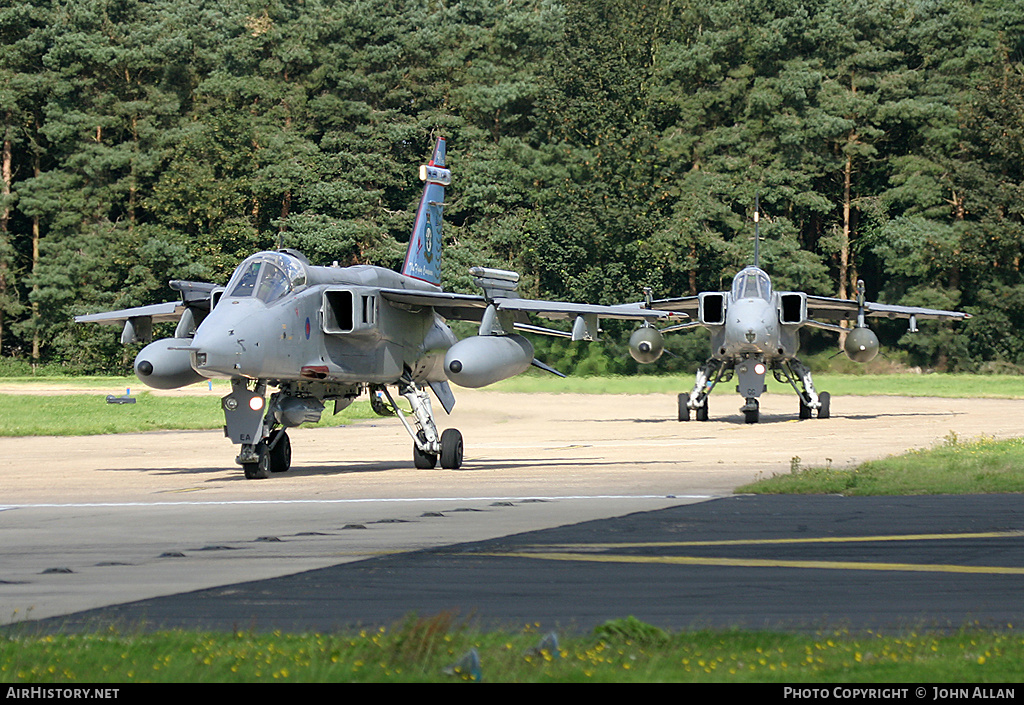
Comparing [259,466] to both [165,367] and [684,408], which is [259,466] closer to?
[165,367]

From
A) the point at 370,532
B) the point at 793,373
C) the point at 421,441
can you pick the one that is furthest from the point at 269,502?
the point at 793,373

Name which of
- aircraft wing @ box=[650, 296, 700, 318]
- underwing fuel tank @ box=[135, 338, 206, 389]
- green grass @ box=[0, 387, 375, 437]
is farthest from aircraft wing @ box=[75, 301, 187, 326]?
aircraft wing @ box=[650, 296, 700, 318]

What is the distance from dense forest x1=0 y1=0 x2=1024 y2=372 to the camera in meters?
67.4

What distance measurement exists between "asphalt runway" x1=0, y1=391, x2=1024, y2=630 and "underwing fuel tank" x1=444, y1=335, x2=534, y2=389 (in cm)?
157

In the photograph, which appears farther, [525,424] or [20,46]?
[20,46]

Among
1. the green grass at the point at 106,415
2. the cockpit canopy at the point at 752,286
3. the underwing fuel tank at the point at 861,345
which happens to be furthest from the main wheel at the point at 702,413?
the green grass at the point at 106,415

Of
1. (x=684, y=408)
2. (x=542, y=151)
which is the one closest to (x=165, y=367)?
(x=684, y=408)

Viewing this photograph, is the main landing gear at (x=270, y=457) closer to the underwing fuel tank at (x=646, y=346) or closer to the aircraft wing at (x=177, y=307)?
the aircraft wing at (x=177, y=307)

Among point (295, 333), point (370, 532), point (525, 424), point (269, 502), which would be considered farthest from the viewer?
point (525, 424)

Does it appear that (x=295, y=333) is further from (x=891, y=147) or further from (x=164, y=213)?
(x=891, y=147)

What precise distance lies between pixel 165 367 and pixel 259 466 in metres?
2.46

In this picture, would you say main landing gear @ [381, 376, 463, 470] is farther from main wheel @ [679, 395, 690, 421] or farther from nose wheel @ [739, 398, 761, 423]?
main wheel @ [679, 395, 690, 421]

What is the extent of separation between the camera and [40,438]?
2983 centimetres

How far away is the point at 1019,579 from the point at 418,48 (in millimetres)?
66753
